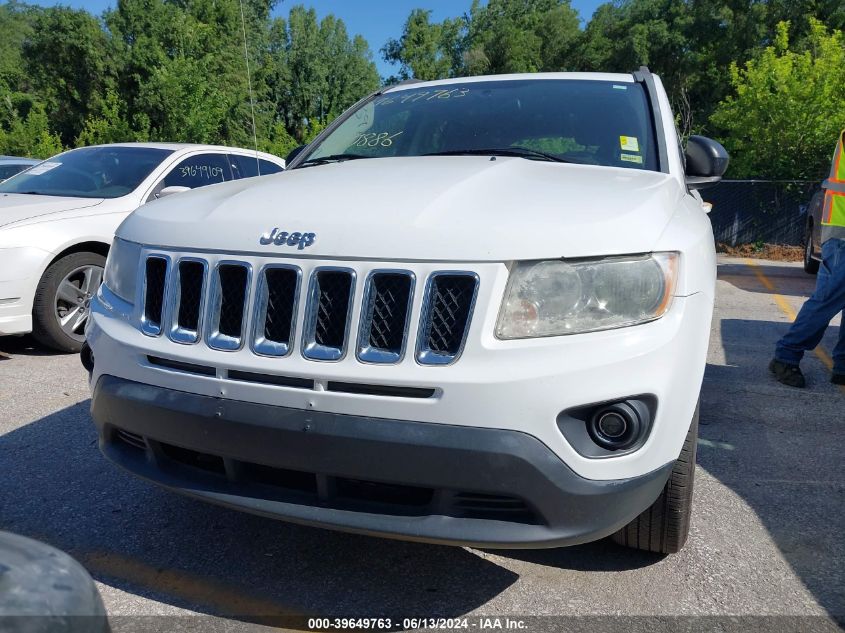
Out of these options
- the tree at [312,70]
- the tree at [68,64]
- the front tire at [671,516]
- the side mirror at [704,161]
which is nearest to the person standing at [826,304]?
the side mirror at [704,161]

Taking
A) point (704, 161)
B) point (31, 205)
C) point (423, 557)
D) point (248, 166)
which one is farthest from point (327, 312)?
point (248, 166)

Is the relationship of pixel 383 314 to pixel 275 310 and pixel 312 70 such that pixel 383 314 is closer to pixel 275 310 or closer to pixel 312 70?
pixel 275 310

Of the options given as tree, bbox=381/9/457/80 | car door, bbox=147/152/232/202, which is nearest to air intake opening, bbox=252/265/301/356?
car door, bbox=147/152/232/202

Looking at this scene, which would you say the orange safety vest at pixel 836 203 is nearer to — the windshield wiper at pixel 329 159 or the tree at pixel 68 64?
the windshield wiper at pixel 329 159

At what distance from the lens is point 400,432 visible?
1.91 metres

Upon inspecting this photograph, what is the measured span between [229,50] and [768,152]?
26.3 m

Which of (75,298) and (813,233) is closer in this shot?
(75,298)

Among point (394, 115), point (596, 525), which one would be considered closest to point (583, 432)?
point (596, 525)

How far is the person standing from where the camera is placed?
483cm

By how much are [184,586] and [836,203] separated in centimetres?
454

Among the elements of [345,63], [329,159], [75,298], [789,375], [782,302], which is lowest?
[782,302]

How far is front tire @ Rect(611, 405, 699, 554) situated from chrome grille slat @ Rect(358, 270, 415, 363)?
1025mm

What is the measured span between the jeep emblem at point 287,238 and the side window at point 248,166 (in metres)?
4.78

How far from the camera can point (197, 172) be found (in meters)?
6.39
